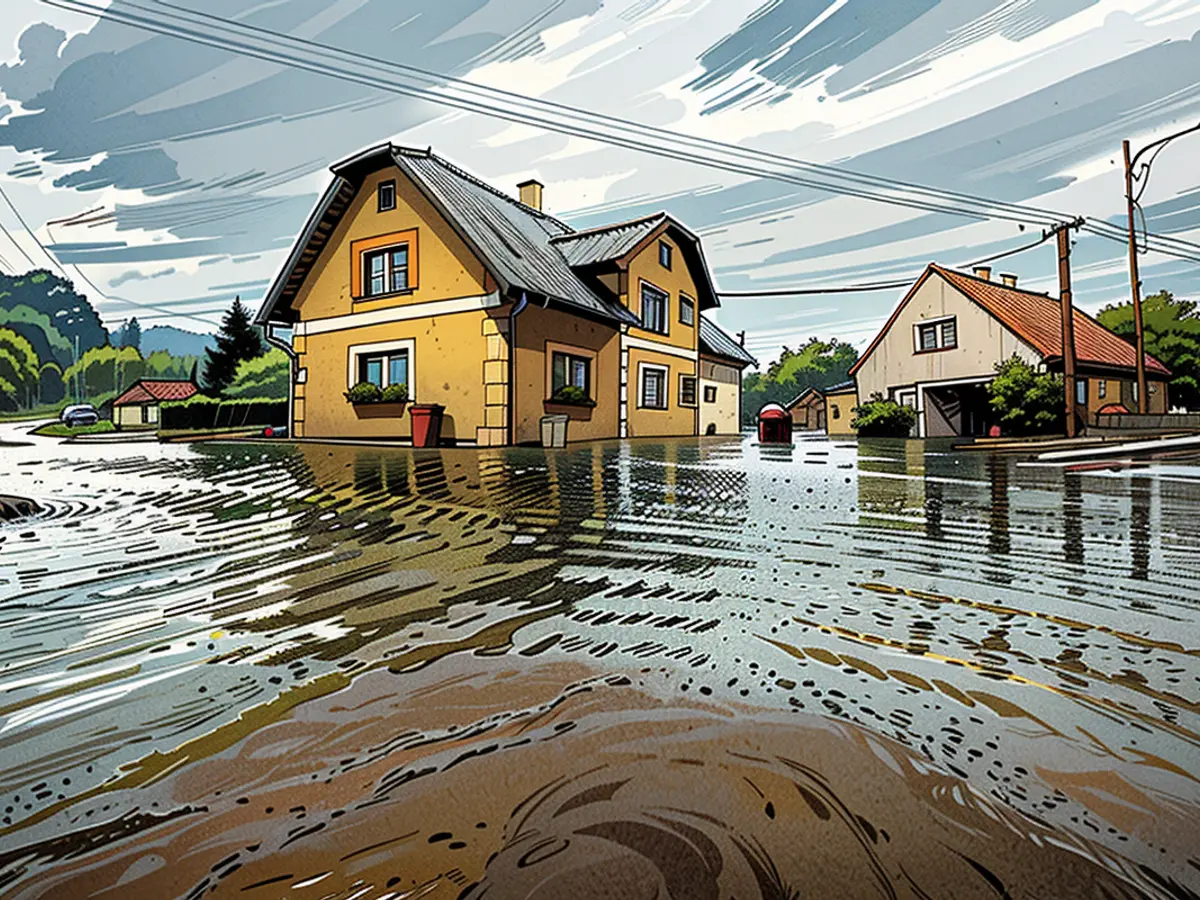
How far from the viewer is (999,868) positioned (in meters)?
0.68

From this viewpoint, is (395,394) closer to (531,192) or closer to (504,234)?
(504,234)

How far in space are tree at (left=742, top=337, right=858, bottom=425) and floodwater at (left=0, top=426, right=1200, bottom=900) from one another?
3909 centimetres

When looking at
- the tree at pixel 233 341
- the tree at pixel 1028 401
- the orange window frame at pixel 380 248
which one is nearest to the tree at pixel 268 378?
the orange window frame at pixel 380 248

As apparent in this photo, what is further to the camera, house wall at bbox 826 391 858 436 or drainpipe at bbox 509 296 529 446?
house wall at bbox 826 391 858 436

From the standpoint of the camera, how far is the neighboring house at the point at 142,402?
40.5 ft

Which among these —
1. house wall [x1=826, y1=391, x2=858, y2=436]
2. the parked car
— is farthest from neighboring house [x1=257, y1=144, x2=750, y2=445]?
house wall [x1=826, y1=391, x2=858, y2=436]

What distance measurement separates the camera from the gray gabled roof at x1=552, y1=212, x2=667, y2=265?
13.2 m

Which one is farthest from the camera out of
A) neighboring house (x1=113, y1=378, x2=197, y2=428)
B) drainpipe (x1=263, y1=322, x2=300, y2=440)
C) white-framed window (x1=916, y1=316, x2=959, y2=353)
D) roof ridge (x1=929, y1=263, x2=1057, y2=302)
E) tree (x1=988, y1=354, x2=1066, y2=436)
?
roof ridge (x1=929, y1=263, x2=1057, y2=302)

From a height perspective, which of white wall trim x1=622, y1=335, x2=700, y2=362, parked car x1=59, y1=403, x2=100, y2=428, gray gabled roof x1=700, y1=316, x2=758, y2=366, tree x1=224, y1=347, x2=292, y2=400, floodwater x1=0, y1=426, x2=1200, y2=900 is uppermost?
gray gabled roof x1=700, y1=316, x2=758, y2=366

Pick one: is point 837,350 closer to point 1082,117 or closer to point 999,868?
point 1082,117

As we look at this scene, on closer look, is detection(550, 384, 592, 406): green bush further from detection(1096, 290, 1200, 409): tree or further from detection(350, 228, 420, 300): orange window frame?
detection(1096, 290, 1200, 409): tree

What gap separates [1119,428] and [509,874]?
1435cm

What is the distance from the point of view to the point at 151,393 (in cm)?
1277

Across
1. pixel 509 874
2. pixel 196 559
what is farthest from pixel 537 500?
pixel 509 874
